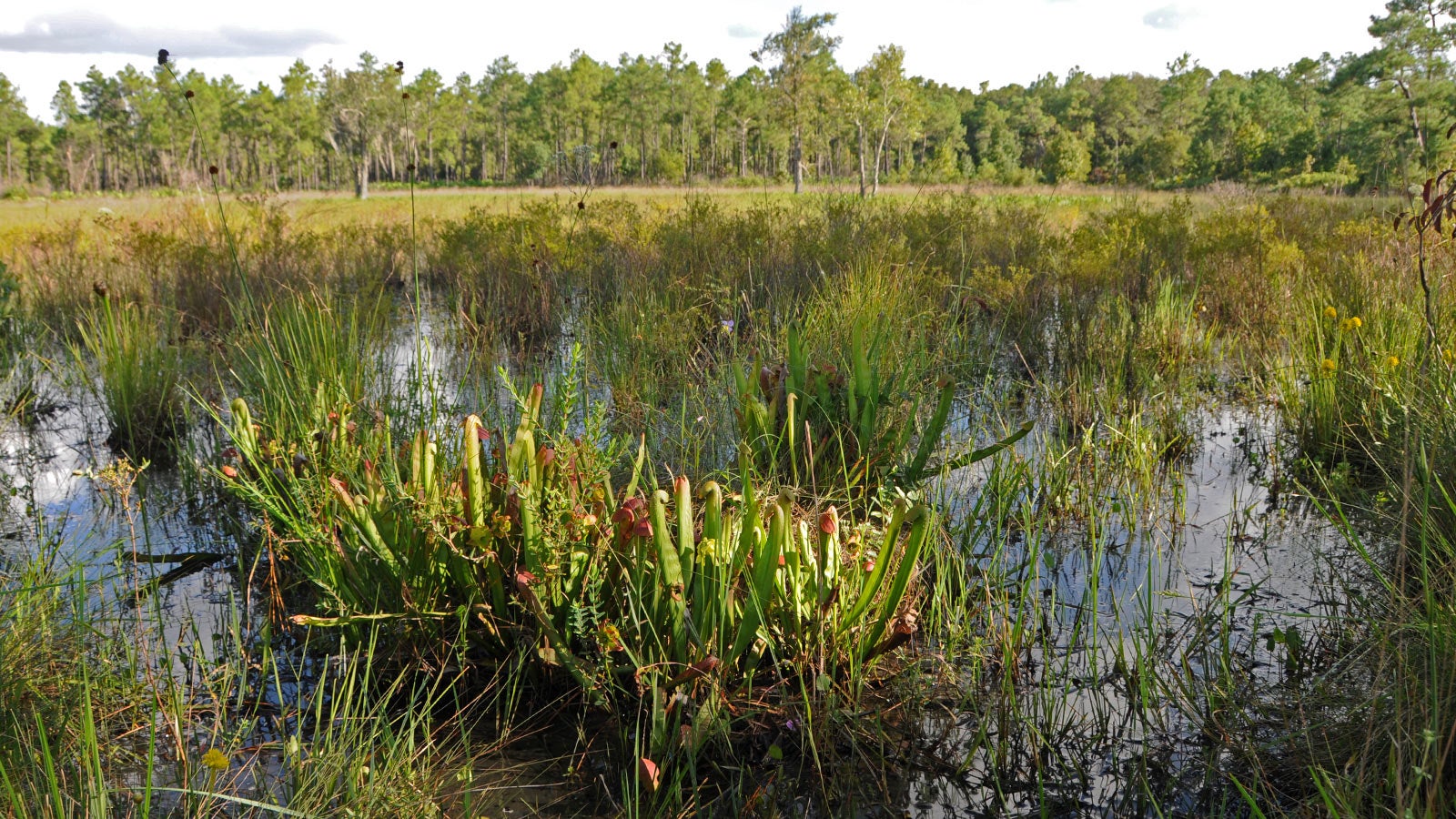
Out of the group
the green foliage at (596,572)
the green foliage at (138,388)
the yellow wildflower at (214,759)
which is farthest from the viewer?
the green foliage at (138,388)

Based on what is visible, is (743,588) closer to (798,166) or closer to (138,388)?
(138,388)

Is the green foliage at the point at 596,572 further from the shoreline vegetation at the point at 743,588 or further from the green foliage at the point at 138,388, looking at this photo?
the green foliage at the point at 138,388

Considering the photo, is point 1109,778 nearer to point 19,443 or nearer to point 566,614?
point 566,614

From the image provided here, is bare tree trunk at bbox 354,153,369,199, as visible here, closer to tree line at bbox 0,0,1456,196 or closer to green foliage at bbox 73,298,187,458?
tree line at bbox 0,0,1456,196

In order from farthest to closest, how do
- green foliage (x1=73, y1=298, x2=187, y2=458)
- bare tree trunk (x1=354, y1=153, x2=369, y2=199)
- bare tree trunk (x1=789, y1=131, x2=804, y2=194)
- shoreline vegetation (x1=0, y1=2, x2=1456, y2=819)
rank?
bare tree trunk (x1=354, y1=153, x2=369, y2=199) → bare tree trunk (x1=789, y1=131, x2=804, y2=194) → green foliage (x1=73, y1=298, x2=187, y2=458) → shoreline vegetation (x1=0, y1=2, x2=1456, y2=819)

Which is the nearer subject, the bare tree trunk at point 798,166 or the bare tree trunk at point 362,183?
the bare tree trunk at point 798,166

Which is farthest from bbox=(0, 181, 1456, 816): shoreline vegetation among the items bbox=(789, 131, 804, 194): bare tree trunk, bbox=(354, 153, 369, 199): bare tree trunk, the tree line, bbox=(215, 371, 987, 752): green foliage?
bbox=(354, 153, 369, 199): bare tree trunk

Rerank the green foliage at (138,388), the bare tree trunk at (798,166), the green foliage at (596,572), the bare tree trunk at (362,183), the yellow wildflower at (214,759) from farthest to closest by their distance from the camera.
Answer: the bare tree trunk at (362,183), the bare tree trunk at (798,166), the green foliage at (138,388), the green foliage at (596,572), the yellow wildflower at (214,759)

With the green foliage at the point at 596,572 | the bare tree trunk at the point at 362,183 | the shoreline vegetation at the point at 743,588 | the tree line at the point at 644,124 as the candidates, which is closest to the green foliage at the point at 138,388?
the shoreline vegetation at the point at 743,588

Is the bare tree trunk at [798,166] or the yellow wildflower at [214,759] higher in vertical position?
the bare tree trunk at [798,166]

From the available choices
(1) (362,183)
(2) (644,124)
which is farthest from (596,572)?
(2) (644,124)

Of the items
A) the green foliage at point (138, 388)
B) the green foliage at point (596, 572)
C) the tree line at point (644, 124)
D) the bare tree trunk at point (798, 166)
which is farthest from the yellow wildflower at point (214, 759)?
→ the tree line at point (644, 124)

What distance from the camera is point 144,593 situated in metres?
2.65

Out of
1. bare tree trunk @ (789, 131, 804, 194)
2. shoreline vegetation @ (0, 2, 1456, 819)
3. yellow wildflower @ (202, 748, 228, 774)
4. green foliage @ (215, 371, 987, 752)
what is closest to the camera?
yellow wildflower @ (202, 748, 228, 774)
